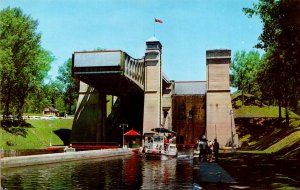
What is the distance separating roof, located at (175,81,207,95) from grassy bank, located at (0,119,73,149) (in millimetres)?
28762

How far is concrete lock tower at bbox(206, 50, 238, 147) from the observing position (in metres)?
Answer: 67.7

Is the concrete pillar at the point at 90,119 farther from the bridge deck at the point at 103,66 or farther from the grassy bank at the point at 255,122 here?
the grassy bank at the point at 255,122

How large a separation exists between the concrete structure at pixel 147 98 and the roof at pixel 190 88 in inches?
156

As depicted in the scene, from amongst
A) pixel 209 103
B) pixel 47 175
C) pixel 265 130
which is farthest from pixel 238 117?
pixel 47 175

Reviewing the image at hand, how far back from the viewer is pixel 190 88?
8512 cm

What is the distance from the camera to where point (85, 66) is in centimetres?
5794

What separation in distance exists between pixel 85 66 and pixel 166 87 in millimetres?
28377

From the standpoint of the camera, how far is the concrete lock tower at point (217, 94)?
2665 inches

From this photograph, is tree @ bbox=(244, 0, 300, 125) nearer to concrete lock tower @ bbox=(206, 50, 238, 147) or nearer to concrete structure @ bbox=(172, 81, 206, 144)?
concrete lock tower @ bbox=(206, 50, 238, 147)

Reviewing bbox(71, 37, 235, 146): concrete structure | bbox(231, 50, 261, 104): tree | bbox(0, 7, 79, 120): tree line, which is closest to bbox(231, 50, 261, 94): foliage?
bbox(231, 50, 261, 104): tree

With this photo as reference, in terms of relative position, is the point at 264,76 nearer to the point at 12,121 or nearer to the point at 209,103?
the point at 209,103

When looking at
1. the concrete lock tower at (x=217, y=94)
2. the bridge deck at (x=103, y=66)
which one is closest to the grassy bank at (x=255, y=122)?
the concrete lock tower at (x=217, y=94)

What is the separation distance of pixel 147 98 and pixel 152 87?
252 cm

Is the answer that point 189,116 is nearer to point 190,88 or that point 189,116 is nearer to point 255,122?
point 190,88
